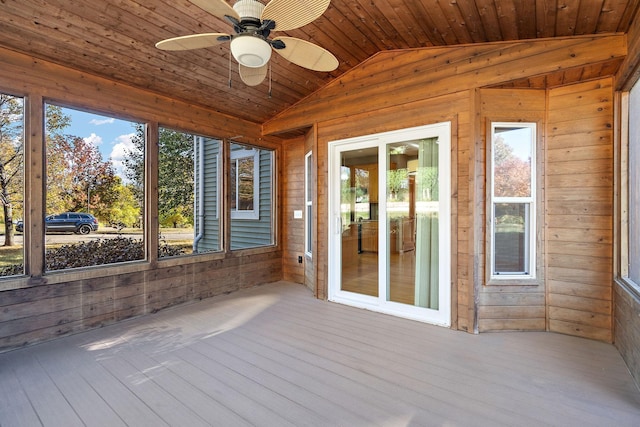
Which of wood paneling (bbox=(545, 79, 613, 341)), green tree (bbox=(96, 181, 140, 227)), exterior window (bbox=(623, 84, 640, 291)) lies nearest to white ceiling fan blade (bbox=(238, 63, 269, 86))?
green tree (bbox=(96, 181, 140, 227))

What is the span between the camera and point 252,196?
5.57 metres

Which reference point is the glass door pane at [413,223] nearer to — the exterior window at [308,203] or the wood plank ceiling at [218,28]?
the wood plank ceiling at [218,28]

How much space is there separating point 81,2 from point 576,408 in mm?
4535

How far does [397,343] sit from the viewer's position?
3035 millimetres

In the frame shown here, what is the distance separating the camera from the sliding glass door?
3.53 metres

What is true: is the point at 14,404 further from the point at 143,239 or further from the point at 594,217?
the point at 594,217

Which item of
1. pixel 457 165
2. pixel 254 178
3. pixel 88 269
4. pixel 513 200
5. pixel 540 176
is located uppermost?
pixel 254 178

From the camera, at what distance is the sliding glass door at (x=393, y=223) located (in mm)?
3533

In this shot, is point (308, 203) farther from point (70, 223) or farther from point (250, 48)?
point (250, 48)

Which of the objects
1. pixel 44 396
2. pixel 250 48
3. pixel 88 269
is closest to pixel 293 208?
pixel 88 269

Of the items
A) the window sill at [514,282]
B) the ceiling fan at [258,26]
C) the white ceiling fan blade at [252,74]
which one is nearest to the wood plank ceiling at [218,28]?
the white ceiling fan blade at [252,74]

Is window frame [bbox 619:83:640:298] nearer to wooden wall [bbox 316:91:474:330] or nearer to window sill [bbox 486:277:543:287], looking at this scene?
window sill [bbox 486:277:543:287]

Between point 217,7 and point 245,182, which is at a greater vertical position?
point 217,7

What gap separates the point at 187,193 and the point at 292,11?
359 cm
